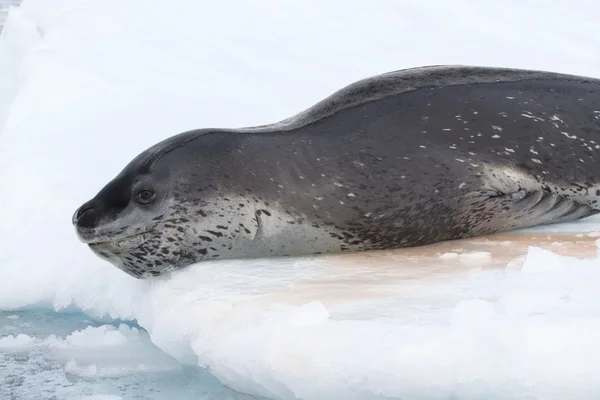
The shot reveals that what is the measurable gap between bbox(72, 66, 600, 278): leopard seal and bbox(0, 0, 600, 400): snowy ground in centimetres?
11

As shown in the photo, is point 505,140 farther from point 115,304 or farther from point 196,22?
point 196,22

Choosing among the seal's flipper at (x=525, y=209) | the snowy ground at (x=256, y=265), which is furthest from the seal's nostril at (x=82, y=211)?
the seal's flipper at (x=525, y=209)

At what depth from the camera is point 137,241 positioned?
3.67 m

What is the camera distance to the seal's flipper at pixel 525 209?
12.6 feet

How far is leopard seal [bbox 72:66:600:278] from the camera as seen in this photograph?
369cm

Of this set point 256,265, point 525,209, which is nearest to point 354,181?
point 256,265

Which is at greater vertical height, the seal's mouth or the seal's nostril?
the seal's nostril

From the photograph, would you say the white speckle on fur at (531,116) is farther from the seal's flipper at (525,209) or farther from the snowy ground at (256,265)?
the snowy ground at (256,265)

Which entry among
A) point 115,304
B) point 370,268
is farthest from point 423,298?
point 115,304

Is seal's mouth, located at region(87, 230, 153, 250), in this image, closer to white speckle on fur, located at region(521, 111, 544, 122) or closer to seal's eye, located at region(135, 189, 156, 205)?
seal's eye, located at region(135, 189, 156, 205)

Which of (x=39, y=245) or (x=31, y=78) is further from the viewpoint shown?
(x=31, y=78)

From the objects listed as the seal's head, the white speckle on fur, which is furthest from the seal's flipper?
the seal's head

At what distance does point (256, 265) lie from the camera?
363 cm

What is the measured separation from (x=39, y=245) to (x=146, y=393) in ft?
4.51
